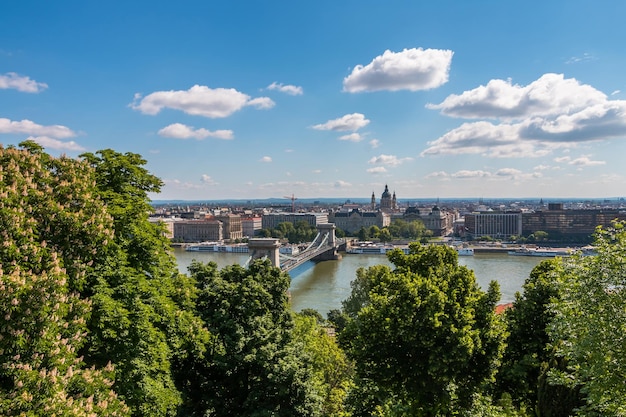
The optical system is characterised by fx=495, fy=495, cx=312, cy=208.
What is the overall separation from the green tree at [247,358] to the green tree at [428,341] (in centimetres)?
128

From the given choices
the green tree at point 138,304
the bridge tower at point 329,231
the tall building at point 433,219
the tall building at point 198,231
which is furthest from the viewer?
the tall building at point 433,219

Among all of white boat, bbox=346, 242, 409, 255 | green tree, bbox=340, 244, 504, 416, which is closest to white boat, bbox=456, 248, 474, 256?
white boat, bbox=346, 242, 409, 255

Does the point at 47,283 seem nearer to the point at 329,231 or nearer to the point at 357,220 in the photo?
the point at 329,231

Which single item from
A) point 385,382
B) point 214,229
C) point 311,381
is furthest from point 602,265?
point 214,229

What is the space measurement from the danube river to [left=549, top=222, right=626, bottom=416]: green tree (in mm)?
16137

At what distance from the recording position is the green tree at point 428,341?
8.68m

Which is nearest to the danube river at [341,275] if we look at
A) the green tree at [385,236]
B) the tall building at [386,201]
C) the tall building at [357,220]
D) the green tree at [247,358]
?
the green tree at [247,358]

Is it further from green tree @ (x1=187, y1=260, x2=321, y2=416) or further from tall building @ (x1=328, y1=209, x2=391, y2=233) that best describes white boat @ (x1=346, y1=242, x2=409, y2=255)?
green tree @ (x1=187, y1=260, x2=321, y2=416)

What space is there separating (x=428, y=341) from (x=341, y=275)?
43325 millimetres

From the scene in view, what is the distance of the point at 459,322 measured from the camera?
29.0 feet

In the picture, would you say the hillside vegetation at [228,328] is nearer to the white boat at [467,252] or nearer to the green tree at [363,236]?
the white boat at [467,252]

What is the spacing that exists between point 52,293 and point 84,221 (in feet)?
4.54

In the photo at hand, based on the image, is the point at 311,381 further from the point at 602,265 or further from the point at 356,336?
the point at 602,265

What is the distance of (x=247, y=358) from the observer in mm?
9648
